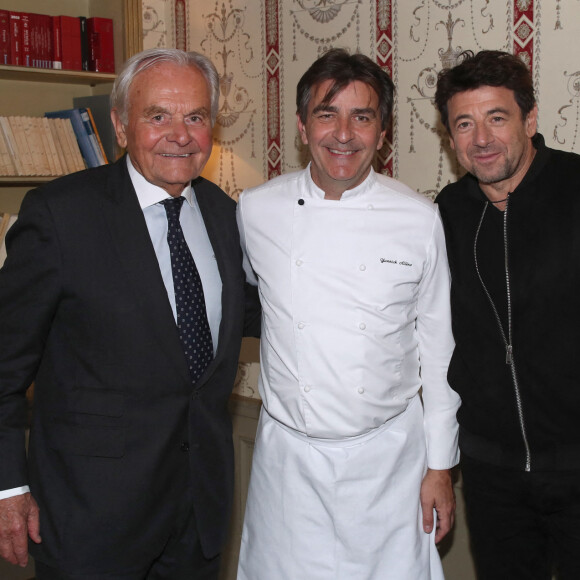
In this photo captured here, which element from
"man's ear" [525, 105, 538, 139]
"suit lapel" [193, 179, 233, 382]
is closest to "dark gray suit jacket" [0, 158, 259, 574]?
"suit lapel" [193, 179, 233, 382]

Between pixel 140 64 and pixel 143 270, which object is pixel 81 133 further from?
pixel 143 270

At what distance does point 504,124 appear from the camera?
1864 mm

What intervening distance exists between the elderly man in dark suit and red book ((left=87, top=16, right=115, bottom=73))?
1457 mm

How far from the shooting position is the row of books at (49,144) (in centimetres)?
298

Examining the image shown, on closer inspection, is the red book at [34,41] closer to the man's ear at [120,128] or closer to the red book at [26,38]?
the red book at [26,38]

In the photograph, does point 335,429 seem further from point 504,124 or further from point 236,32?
point 236,32

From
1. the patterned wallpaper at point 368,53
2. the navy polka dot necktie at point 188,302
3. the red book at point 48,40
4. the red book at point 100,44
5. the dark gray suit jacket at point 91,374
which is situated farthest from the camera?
the red book at point 100,44

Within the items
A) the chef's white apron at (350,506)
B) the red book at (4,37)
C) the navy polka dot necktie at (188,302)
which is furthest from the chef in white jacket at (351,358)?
the red book at (4,37)

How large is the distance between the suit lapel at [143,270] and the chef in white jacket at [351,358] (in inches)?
13.0

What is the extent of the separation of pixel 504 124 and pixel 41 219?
44.5 inches

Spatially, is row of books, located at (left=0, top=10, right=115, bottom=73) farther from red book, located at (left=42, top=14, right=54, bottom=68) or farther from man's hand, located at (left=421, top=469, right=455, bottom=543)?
man's hand, located at (left=421, top=469, right=455, bottom=543)

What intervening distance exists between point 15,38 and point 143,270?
176cm

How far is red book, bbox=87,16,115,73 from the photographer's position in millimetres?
3133

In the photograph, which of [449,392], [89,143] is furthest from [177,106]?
[89,143]
